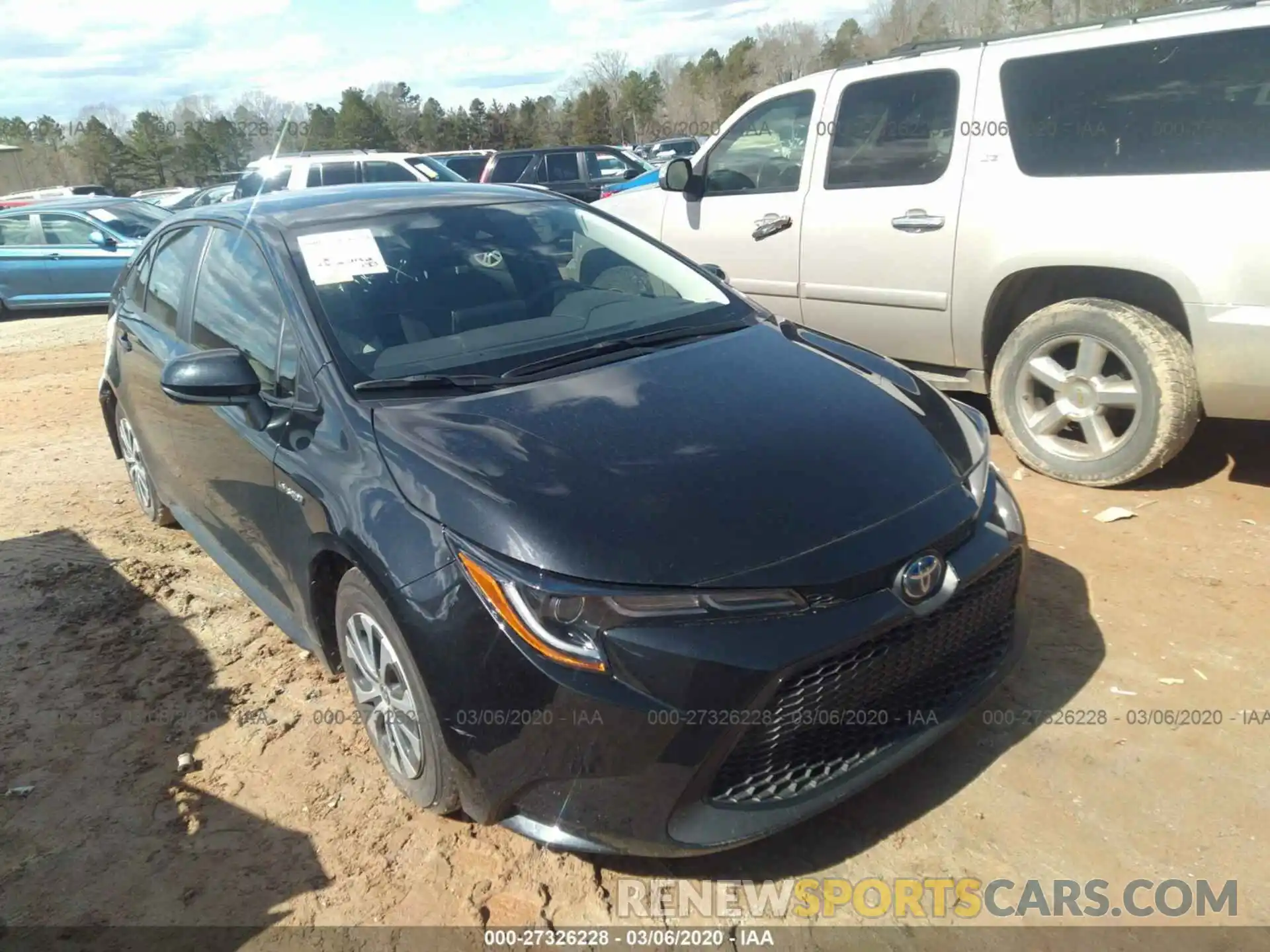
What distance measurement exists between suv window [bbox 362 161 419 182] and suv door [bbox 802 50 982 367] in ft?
29.4

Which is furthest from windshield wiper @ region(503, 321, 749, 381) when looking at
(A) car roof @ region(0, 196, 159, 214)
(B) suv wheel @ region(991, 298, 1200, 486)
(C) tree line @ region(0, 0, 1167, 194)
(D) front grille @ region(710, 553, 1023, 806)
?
(C) tree line @ region(0, 0, 1167, 194)

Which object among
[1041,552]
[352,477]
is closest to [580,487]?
[352,477]

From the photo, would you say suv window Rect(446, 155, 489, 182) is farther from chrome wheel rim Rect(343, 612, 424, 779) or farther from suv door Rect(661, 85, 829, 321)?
chrome wheel rim Rect(343, 612, 424, 779)

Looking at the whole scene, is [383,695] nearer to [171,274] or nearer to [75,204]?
[171,274]

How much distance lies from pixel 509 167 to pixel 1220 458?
43.8 feet

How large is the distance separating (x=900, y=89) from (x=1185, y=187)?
5.49 feet

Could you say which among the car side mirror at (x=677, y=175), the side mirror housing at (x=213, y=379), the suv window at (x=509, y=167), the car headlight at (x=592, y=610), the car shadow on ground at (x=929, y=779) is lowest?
the car shadow on ground at (x=929, y=779)

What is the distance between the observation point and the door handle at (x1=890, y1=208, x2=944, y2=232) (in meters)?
4.77

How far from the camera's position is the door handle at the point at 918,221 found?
477cm

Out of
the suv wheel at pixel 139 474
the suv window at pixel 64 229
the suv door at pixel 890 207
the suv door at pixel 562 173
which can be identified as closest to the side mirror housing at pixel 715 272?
the suv door at pixel 890 207

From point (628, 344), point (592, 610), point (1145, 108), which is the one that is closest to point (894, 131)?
point (1145, 108)

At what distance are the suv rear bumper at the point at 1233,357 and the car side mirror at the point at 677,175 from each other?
10.0ft

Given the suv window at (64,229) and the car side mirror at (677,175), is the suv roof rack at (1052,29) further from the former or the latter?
the suv window at (64,229)

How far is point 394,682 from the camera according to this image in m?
2.61
